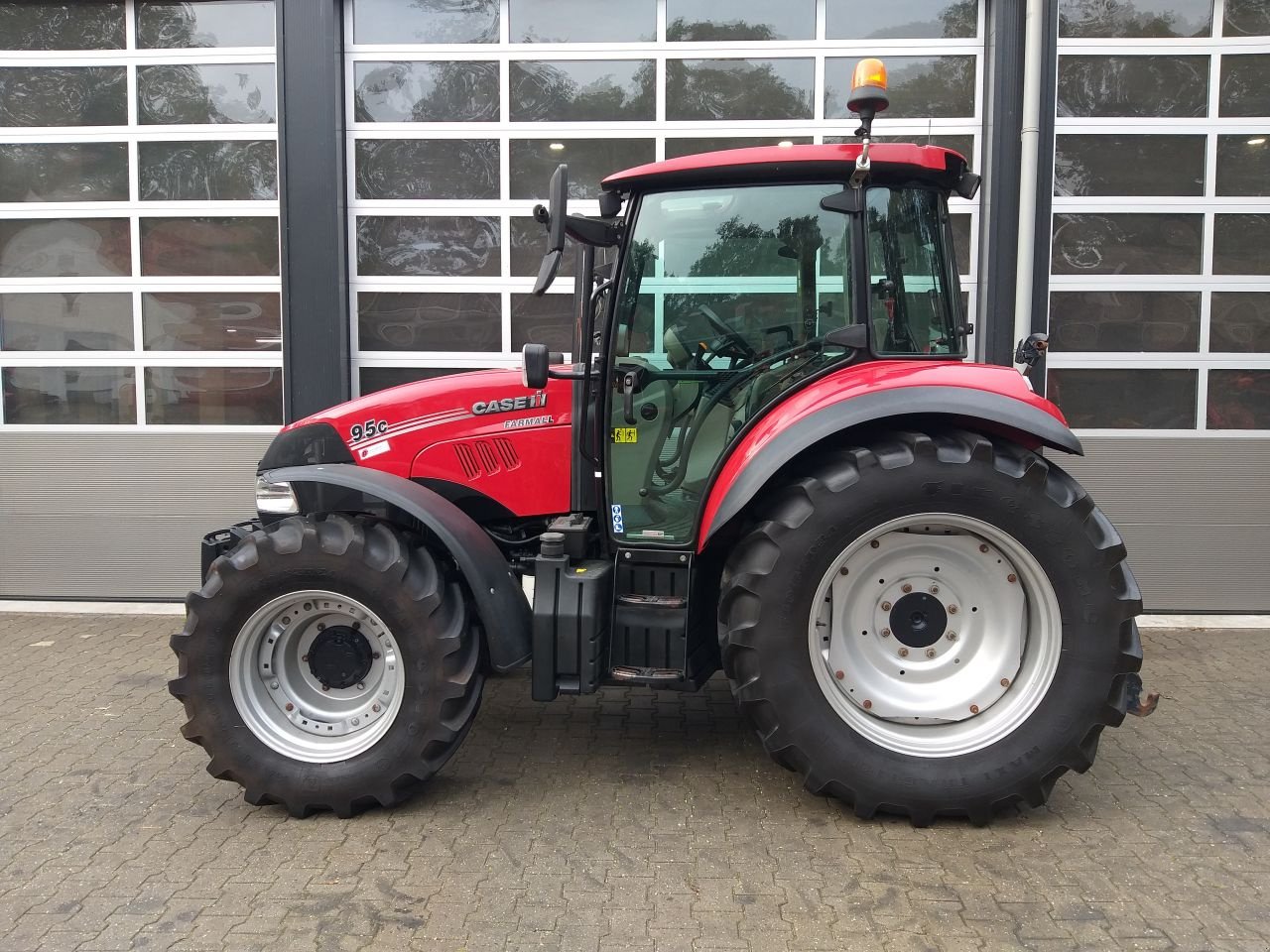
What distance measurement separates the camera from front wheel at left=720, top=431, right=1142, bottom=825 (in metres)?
3.13

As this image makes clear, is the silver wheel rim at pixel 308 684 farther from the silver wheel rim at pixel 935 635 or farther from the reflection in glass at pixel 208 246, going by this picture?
the reflection in glass at pixel 208 246

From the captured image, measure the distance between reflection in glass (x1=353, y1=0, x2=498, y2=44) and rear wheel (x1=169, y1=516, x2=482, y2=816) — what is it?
4.36 meters

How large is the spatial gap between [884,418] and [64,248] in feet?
20.0

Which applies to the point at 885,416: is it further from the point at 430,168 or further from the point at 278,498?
the point at 430,168

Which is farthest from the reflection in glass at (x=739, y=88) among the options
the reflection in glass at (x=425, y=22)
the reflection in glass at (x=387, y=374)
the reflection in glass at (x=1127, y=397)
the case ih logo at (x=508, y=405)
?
the case ih logo at (x=508, y=405)

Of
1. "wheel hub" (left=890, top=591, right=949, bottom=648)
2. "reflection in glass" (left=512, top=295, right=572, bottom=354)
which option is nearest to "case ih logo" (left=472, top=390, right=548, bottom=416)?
"wheel hub" (left=890, top=591, right=949, bottom=648)

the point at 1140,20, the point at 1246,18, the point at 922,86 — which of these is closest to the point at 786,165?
the point at 922,86

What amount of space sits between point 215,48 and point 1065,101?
18.8 ft

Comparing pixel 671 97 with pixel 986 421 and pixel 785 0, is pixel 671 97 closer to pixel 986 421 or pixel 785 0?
pixel 785 0

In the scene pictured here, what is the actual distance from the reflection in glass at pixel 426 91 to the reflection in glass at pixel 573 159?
0.37m

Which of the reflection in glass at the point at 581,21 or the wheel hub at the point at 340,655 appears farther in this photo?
the reflection in glass at the point at 581,21

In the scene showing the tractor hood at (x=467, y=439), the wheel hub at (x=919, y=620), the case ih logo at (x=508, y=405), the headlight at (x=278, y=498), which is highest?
the case ih logo at (x=508, y=405)

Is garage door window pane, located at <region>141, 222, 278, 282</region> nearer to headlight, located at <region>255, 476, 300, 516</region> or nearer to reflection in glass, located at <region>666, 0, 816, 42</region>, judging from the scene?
reflection in glass, located at <region>666, 0, 816, 42</region>

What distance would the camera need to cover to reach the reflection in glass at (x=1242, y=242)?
6148 mm
